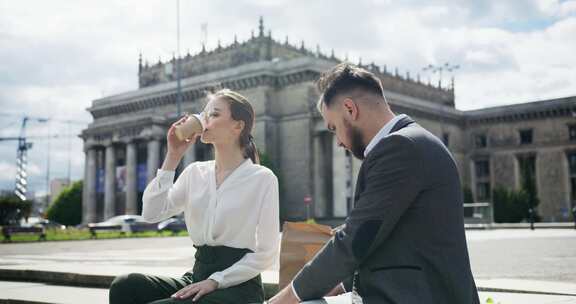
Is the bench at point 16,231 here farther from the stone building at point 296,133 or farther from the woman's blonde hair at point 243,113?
the woman's blonde hair at point 243,113

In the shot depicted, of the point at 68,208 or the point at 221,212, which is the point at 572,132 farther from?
the point at 221,212

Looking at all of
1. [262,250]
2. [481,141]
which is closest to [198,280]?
[262,250]

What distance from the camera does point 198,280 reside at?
3.73 m

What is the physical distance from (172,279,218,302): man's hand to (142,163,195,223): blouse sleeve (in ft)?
2.41

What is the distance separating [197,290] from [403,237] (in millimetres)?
1414

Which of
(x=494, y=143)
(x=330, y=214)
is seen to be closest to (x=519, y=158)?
(x=494, y=143)

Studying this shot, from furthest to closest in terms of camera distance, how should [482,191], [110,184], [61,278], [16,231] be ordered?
[482,191]
[110,184]
[16,231]
[61,278]

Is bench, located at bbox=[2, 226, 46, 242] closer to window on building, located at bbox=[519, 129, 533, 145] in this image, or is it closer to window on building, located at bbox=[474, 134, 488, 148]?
window on building, located at bbox=[474, 134, 488, 148]

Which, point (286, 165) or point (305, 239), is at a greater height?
point (286, 165)

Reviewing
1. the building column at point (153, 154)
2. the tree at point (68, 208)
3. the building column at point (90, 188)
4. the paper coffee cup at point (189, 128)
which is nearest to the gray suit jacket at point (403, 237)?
the paper coffee cup at point (189, 128)

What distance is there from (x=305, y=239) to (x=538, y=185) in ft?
231

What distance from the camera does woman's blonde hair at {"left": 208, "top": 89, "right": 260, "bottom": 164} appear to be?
3.99 m

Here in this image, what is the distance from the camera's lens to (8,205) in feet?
233

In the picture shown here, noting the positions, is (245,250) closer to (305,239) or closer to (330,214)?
(305,239)
